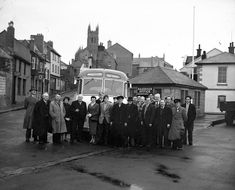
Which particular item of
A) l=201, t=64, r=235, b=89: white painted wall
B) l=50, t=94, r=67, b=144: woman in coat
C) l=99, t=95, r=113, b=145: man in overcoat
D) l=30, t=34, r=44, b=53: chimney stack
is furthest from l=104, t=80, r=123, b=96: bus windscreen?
l=30, t=34, r=44, b=53: chimney stack

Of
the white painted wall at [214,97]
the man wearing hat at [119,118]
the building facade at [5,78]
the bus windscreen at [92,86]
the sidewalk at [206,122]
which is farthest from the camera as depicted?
the white painted wall at [214,97]

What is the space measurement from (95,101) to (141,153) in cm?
284

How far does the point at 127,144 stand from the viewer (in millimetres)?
12844

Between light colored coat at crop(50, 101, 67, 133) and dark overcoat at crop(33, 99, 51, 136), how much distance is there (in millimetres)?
202

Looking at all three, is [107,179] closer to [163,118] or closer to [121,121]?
[121,121]

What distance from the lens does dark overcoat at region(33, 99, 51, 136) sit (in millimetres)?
11508

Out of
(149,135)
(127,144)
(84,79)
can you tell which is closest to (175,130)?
(149,135)

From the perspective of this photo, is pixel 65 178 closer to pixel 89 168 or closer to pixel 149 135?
pixel 89 168

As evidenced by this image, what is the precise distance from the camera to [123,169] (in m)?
8.43

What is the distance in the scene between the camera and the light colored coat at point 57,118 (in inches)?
464

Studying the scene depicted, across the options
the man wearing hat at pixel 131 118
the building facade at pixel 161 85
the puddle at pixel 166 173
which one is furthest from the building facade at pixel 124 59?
the puddle at pixel 166 173

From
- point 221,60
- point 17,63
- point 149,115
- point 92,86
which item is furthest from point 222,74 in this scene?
point 149,115

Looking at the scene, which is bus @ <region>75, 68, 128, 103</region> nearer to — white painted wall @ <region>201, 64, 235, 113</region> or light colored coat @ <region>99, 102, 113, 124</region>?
light colored coat @ <region>99, 102, 113, 124</region>

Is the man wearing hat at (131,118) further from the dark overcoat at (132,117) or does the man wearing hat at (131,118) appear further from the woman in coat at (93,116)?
the woman in coat at (93,116)
